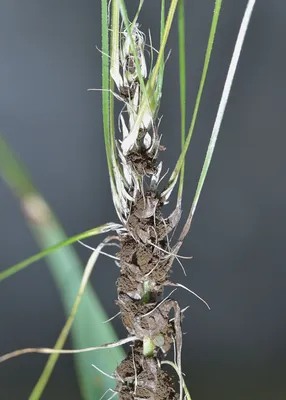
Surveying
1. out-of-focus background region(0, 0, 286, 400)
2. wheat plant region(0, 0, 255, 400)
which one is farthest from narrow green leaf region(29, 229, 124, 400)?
out-of-focus background region(0, 0, 286, 400)

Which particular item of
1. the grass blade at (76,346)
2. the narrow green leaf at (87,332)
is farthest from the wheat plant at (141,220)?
the narrow green leaf at (87,332)

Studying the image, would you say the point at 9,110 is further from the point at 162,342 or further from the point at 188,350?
the point at 162,342

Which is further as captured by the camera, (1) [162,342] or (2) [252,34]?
(2) [252,34]

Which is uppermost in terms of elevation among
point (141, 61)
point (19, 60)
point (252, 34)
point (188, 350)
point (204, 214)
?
point (19, 60)

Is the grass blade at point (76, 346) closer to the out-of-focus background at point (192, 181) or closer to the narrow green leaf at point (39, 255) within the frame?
the narrow green leaf at point (39, 255)

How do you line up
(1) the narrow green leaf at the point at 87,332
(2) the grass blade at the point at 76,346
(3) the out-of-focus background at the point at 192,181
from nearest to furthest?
(2) the grass blade at the point at 76,346 < (1) the narrow green leaf at the point at 87,332 < (3) the out-of-focus background at the point at 192,181

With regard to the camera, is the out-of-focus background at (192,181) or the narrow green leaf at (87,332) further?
the out-of-focus background at (192,181)

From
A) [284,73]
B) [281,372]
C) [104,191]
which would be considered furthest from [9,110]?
[281,372]

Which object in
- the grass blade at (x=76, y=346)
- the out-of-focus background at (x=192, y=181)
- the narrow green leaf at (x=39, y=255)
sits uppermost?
the out-of-focus background at (x=192, y=181)
